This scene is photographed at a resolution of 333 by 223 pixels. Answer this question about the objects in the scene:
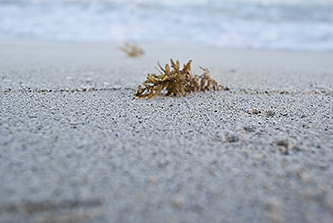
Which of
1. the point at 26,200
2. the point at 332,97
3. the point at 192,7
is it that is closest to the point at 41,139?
the point at 26,200

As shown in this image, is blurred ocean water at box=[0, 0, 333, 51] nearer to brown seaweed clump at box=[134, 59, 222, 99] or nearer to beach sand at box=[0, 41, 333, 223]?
brown seaweed clump at box=[134, 59, 222, 99]

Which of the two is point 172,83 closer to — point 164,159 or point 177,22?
point 164,159

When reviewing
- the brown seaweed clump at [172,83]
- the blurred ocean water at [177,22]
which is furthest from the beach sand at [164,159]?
the blurred ocean water at [177,22]

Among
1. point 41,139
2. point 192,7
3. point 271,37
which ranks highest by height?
point 192,7

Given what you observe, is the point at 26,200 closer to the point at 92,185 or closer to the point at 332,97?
the point at 92,185

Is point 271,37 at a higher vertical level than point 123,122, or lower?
higher

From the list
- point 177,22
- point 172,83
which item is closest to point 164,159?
point 172,83
